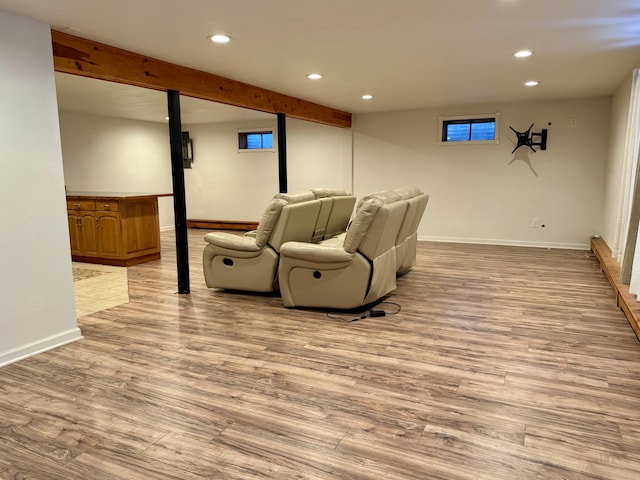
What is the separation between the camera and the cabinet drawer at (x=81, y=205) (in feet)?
20.4

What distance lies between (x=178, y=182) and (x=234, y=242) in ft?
2.66

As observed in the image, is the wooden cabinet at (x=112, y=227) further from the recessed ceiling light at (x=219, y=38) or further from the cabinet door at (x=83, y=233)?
the recessed ceiling light at (x=219, y=38)

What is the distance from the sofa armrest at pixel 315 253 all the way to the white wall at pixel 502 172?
4612 mm

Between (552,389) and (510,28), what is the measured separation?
253 centimetres

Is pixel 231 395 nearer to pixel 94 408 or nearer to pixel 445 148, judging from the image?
pixel 94 408

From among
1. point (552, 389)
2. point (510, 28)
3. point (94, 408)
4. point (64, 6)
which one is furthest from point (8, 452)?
point (510, 28)

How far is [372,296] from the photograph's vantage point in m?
4.14

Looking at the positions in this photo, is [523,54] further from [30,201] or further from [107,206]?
[107,206]

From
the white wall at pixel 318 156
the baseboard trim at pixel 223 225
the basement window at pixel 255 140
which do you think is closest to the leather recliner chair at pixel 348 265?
the white wall at pixel 318 156

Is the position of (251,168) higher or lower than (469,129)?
lower

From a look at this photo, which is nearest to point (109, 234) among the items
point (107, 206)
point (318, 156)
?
point (107, 206)

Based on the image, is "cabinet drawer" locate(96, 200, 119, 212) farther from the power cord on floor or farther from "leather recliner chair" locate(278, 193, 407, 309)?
the power cord on floor

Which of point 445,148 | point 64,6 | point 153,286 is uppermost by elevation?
point 64,6

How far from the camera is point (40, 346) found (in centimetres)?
323
